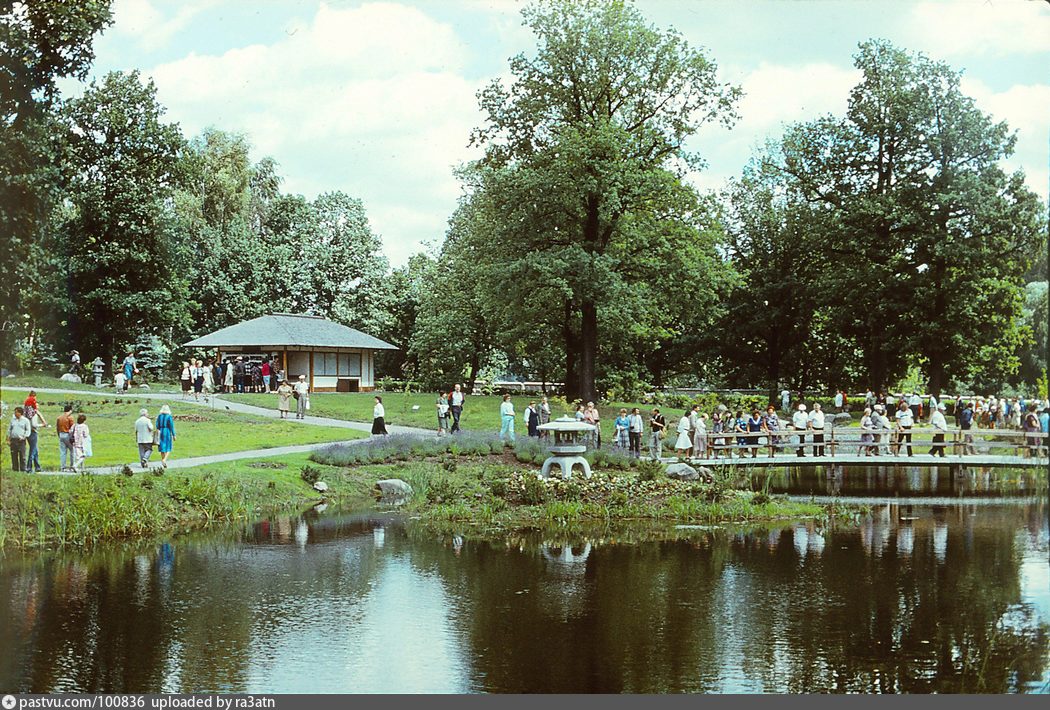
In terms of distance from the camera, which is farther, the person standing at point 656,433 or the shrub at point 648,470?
the person standing at point 656,433

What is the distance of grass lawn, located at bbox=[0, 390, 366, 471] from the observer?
10094 millimetres

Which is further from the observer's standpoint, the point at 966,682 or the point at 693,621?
the point at 693,621

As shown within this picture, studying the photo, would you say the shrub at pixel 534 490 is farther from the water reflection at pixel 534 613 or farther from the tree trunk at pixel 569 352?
the tree trunk at pixel 569 352

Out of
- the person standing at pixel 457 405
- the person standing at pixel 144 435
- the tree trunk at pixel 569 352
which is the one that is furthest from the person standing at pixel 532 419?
the person standing at pixel 144 435

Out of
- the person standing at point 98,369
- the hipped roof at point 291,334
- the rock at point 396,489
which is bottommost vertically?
the rock at point 396,489

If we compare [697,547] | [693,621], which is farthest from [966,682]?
[697,547]

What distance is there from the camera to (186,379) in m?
10.9

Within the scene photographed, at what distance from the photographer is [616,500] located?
11914mm

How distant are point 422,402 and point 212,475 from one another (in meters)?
2.68

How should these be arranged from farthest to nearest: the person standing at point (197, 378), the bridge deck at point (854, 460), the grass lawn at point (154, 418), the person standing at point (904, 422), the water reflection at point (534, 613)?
the person standing at point (904, 422) < the bridge deck at point (854, 460) < the person standing at point (197, 378) < the grass lawn at point (154, 418) < the water reflection at point (534, 613)

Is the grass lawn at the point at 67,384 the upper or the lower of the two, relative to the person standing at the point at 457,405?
upper

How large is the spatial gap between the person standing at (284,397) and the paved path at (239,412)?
0.27 ft

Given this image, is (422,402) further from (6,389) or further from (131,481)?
(6,389)

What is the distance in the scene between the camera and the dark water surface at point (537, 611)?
21.9ft
